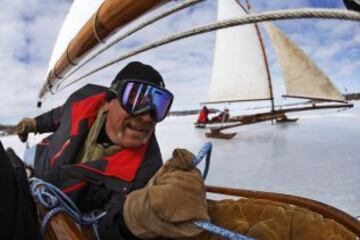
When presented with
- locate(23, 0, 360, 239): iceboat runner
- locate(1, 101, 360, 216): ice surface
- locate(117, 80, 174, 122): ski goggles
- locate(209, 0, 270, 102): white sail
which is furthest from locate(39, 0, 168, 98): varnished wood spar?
locate(209, 0, 270, 102): white sail

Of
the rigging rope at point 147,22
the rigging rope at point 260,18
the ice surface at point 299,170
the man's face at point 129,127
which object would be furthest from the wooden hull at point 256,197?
the ice surface at point 299,170

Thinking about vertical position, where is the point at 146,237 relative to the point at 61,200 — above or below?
below

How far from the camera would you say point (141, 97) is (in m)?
1.30

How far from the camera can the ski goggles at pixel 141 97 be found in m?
1.30

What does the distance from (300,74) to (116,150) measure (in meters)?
8.78

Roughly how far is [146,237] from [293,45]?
9.95 m

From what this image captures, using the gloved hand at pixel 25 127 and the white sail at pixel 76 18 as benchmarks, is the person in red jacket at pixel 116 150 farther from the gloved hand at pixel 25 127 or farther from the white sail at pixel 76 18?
the gloved hand at pixel 25 127

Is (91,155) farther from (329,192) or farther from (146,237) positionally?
(329,192)

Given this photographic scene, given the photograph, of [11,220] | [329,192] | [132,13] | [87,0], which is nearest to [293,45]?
[329,192]

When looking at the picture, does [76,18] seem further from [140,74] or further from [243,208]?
[243,208]

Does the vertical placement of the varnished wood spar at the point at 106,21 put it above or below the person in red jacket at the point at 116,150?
above

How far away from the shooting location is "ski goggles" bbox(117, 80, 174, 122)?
1299 mm

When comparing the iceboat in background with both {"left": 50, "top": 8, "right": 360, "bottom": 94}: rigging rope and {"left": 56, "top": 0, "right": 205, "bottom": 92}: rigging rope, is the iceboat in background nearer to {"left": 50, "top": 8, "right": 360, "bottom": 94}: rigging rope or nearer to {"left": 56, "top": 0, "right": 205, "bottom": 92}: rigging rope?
{"left": 56, "top": 0, "right": 205, "bottom": 92}: rigging rope

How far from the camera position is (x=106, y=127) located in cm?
151
